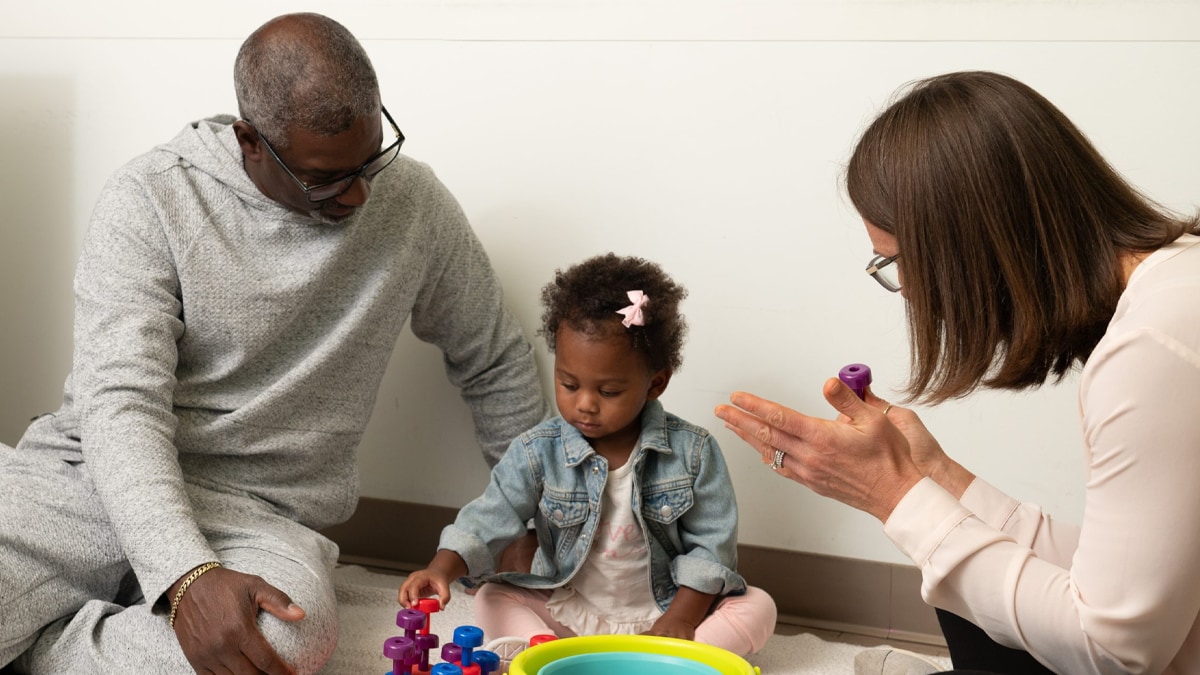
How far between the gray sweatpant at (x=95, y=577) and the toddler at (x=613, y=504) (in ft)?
0.70

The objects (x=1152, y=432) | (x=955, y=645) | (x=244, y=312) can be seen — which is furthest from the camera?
(x=244, y=312)

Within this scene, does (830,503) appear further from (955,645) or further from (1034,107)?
(1034,107)

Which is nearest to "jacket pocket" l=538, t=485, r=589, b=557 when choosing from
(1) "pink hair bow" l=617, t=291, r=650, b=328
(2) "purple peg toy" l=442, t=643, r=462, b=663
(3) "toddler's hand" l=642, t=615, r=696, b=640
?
(3) "toddler's hand" l=642, t=615, r=696, b=640

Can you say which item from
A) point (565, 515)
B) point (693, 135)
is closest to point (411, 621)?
point (565, 515)

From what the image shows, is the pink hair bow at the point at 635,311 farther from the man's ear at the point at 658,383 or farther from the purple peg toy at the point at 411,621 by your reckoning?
the purple peg toy at the point at 411,621

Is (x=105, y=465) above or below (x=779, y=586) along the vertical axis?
above

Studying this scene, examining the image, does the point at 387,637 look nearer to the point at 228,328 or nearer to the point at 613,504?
the point at 613,504

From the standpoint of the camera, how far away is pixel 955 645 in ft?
3.74

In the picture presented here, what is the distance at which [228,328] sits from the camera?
1501 millimetres

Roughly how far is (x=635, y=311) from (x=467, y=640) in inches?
19.3

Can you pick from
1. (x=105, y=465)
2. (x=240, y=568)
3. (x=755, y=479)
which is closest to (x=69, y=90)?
(x=105, y=465)

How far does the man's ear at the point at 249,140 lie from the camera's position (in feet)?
4.66

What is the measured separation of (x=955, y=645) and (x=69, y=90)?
178cm

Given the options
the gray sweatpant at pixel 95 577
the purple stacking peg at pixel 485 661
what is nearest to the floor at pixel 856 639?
→ the purple stacking peg at pixel 485 661
